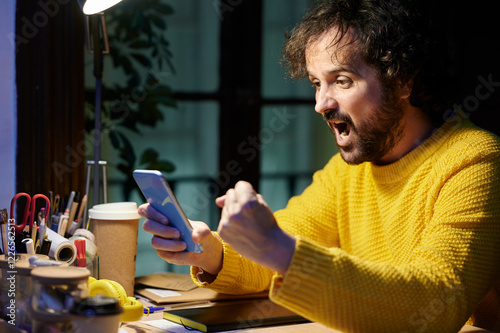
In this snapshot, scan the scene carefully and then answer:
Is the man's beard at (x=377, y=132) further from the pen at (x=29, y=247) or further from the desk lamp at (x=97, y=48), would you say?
the pen at (x=29, y=247)

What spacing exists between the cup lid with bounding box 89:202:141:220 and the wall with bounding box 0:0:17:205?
1.38ft

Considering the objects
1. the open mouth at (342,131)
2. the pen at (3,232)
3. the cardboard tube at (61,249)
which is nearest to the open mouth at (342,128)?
the open mouth at (342,131)

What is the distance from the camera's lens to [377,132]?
1.43m

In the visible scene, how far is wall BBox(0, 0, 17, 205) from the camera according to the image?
1.64m

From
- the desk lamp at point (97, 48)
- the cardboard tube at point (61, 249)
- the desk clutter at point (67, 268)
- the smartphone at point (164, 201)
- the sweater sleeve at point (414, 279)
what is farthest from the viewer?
the desk lamp at point (97, 48)

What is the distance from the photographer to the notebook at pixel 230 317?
119cm

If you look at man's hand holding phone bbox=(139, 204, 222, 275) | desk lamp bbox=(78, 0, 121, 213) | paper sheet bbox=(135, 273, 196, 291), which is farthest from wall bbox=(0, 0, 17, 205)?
man's hand holding phone bbox=(139, 204, 222, 275)

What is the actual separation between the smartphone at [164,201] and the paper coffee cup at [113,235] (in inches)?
6.0

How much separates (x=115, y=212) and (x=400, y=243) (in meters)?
0.72

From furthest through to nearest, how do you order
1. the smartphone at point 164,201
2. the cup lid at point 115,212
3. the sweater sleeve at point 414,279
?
the cup lid at point 115,212 → the smartphone at point 164,201 → the sweater sleeve at point 414,279

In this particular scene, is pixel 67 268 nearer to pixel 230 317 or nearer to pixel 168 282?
pixel 230 317

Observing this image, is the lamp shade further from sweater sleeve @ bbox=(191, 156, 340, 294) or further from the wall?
sweater sleeve @ bbox=(191, 156, 340, 294)

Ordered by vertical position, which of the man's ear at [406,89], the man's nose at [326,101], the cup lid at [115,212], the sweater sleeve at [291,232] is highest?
the man's ear at [406,89]

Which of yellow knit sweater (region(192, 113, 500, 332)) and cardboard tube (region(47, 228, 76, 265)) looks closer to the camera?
yellow knit sweater (region(192, 113, 500, 332))
